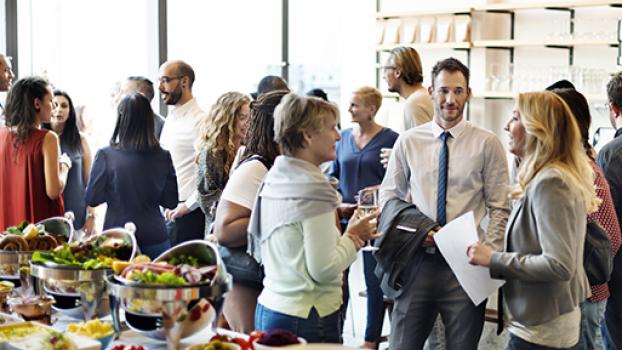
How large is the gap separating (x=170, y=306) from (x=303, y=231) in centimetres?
49

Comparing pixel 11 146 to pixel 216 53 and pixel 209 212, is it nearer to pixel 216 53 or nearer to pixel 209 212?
pixel 209 212

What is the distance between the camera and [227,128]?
4586 mm

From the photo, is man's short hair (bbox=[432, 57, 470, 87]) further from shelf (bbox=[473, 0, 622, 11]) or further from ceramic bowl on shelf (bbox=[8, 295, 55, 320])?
shelf (bbox=[473, 0, 622, 11])

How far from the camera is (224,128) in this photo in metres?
4.59

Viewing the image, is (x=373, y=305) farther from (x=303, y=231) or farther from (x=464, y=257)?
(x=303, y=231)

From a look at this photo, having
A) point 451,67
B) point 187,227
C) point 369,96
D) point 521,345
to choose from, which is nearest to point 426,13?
point 369,96

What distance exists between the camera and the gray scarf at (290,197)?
2934 mm

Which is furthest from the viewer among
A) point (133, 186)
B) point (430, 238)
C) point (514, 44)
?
point (514, 44)

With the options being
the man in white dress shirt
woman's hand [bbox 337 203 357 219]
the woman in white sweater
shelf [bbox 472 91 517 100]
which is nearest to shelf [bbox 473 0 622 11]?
shelf [bbox 472 91 517 100]

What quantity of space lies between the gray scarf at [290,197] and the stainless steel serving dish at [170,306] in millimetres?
255

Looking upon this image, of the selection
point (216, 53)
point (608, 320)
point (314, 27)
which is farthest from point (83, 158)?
point (314, 27)

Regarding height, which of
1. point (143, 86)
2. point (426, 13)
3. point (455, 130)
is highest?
point (426, 13)

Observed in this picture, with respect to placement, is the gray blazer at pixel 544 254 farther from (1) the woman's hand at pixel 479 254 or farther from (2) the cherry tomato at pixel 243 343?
(2) the cherry tomato at pixel 243 343

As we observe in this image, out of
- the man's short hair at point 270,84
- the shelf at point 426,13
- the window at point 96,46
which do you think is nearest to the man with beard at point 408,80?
the man's short hair at point 270,84
